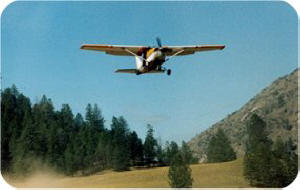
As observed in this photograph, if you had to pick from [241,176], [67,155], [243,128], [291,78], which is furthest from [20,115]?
[291,78]

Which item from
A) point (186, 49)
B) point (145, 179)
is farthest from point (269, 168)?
point (186, 49)

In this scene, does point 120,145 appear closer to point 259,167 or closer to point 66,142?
point 66,142

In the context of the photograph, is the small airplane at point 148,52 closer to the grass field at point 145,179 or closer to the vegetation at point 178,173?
the vegetation at point 178,173

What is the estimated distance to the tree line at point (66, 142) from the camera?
66.0m

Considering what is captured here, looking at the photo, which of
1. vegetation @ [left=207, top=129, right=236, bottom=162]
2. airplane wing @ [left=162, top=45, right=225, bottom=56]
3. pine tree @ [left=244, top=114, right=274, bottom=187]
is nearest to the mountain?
vegetation @ [left=207, top=129, right=236, bottom=162]

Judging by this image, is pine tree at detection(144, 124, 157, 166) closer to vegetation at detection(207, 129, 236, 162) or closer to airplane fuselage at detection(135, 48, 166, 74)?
vegetation at detection(207, 129, 236, 162)

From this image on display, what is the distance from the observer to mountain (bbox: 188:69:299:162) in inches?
4579

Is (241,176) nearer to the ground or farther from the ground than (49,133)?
nearer to the ground

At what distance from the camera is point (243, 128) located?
128625mm

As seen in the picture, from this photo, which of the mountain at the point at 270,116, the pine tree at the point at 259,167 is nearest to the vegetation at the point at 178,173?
the pine tree at the point at 259,167

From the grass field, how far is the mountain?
152ft

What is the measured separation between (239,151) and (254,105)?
118 ft

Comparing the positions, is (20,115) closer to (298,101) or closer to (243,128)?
(243,128)

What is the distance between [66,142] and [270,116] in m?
65.4
